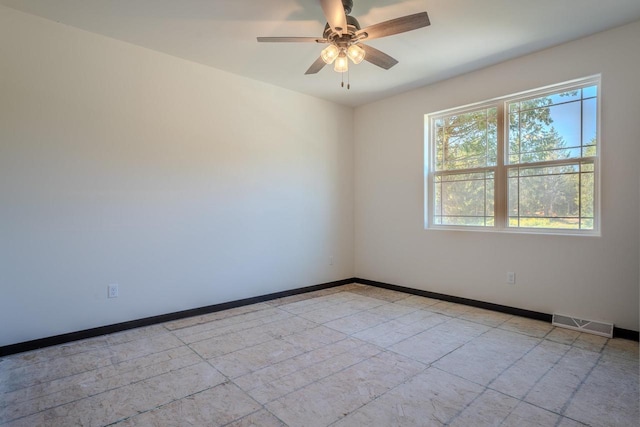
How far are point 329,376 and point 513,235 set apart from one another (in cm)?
250

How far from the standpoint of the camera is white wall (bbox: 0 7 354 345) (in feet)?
8.63

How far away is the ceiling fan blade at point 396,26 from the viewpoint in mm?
2076

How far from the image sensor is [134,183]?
10.3 feet

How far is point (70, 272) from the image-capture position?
2.82m

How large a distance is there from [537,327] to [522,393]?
137 cm

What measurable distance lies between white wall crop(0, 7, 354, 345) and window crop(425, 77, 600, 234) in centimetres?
179

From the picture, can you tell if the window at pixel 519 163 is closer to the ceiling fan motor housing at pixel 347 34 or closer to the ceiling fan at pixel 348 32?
the ceiling fan at pixel 348 32

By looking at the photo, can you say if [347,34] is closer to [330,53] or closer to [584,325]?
[330,53]

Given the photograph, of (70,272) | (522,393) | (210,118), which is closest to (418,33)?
(210,118)

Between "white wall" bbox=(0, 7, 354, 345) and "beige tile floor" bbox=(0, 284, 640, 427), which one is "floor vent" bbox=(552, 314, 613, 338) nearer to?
"beige tile floor" bbox=(0, 284, 640, 427)

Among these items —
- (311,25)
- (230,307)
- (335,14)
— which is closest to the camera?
(335,14)

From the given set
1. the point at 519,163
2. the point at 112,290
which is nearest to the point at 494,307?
the point at 519,163

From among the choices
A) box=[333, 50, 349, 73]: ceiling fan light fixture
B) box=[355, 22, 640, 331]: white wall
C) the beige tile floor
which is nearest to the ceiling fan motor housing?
box=[333, 50, 349, 73]: ceiling fan light fixture

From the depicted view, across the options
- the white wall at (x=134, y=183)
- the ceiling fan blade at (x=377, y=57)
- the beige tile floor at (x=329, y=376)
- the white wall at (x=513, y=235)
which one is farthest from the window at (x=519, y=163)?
the white wall at (x=134, y=183)
